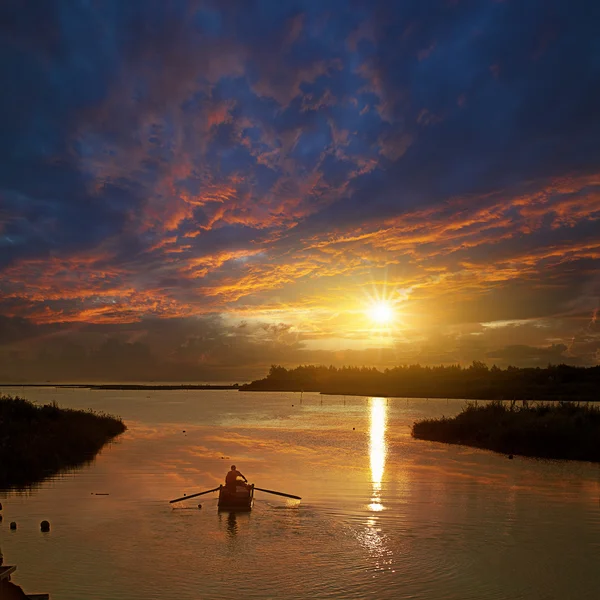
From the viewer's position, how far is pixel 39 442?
40156mm

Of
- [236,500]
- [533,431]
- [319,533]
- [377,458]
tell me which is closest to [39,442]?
[236,500]

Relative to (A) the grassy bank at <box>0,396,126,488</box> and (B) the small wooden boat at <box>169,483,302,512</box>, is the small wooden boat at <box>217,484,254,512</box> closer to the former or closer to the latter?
(B) the small wooden boat at <box>169,483,302,512</box>

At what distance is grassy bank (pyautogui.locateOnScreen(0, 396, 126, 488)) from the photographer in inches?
1405

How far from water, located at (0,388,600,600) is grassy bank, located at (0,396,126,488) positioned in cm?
229

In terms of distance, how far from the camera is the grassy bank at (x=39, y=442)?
3569 cm

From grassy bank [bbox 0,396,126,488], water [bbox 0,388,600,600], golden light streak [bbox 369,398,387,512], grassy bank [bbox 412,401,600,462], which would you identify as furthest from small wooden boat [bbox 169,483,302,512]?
grassy bank [bbox 412,401,600,462]

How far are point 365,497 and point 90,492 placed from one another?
48.2ft

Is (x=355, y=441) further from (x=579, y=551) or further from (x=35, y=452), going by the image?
(x=579, y=551)

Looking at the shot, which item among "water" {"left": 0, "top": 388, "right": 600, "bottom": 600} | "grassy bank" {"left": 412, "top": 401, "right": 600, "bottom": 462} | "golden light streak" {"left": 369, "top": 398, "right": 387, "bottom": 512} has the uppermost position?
"grassy bank" {"left": 412, "top": 401, "right": 600, "bottom": 462}

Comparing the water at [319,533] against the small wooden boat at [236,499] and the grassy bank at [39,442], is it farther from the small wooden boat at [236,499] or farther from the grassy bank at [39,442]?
the grassy bank at [39,442]

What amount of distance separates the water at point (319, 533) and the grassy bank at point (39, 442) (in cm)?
229

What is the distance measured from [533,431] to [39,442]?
37.1 m

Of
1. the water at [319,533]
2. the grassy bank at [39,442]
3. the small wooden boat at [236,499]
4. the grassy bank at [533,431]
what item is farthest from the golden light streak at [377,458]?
the grassy bank at [39,442]

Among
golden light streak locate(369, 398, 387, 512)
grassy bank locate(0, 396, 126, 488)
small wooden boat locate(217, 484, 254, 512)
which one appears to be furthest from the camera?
grassy bank locate(0, 396, 126, 488)
